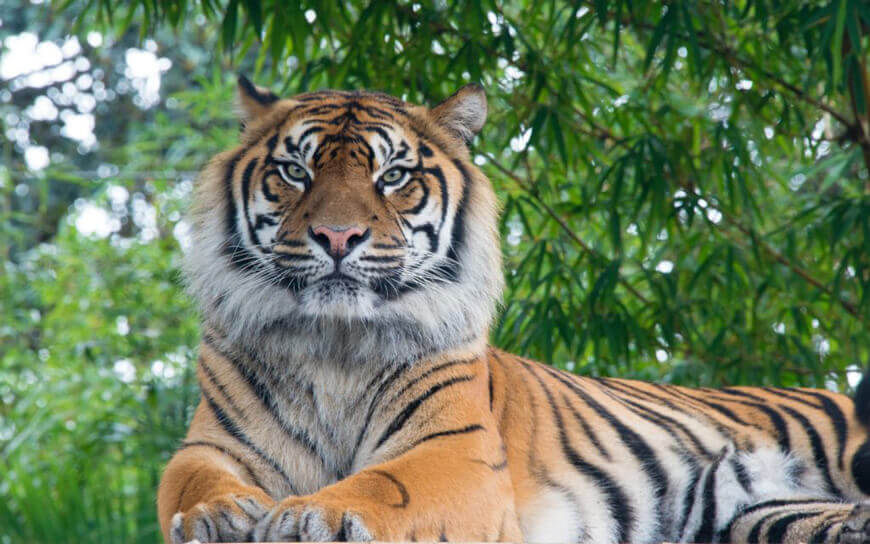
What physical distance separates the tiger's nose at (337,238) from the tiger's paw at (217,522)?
53cm

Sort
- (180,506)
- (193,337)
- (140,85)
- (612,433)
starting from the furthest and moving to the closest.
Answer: (140,85) < (193,337) < (612,433) < (180,506)

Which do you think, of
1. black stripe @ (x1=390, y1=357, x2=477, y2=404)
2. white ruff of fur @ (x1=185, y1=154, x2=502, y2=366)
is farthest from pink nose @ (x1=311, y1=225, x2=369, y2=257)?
black stripe @ (x1=390, y1=357, x2=477, y2=404)

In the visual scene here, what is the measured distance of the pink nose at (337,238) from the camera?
2.04 metres

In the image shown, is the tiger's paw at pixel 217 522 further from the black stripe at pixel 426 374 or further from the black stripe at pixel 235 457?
the black stripe at pixel 426 374

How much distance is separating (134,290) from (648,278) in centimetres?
320

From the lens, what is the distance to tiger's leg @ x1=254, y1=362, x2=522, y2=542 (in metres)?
1.78

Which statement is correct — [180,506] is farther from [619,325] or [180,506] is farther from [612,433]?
[619,325]

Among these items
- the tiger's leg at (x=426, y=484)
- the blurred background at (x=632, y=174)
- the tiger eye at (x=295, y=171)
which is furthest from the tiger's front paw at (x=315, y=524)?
the blurred background at (x=632, y=174)

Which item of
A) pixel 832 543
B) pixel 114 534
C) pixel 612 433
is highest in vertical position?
pixel 612 433

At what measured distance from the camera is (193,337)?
5.30 metres

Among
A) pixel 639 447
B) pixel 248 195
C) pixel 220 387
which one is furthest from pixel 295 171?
pixel 639 447

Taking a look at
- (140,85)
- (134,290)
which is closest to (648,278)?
(134,290)

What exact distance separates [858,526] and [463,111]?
1278 mm

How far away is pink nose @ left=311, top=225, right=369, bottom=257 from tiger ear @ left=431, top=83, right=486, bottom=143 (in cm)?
53
